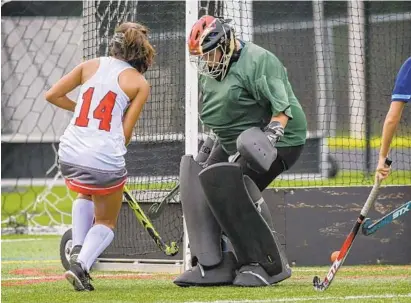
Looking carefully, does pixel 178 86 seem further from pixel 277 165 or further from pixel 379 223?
pixel 379 223

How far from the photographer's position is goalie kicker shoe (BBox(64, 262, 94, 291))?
6543mm

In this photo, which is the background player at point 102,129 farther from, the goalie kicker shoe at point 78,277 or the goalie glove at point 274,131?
the goalie glove at point 274,131

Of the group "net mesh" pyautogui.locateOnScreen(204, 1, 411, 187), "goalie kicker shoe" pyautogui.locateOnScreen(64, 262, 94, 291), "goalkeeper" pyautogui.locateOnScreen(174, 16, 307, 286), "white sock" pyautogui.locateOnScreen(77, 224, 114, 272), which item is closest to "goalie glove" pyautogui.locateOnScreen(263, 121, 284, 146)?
"goalkeeper" pyautogui.locateOnScreen(174, 16, 307, 286)

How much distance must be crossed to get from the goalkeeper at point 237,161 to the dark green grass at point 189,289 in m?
0.20

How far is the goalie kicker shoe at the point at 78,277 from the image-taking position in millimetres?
6543

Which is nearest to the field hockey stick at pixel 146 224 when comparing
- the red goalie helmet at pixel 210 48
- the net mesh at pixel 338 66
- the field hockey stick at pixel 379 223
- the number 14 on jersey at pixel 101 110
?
the number 14 on jersey at pixel 101 110

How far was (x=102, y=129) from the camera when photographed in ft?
21.7

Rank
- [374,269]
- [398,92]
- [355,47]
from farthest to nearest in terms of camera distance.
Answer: [355,47] < [374,269] < [398,92]

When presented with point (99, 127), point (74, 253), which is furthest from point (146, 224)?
point (99, 127)

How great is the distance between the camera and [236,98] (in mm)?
6734

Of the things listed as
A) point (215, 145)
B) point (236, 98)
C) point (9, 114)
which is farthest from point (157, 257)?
point (9, 114)

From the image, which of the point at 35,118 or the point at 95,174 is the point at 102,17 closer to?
the point at 95,174

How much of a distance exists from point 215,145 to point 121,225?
1403mm

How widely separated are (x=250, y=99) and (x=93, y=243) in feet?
3.74
